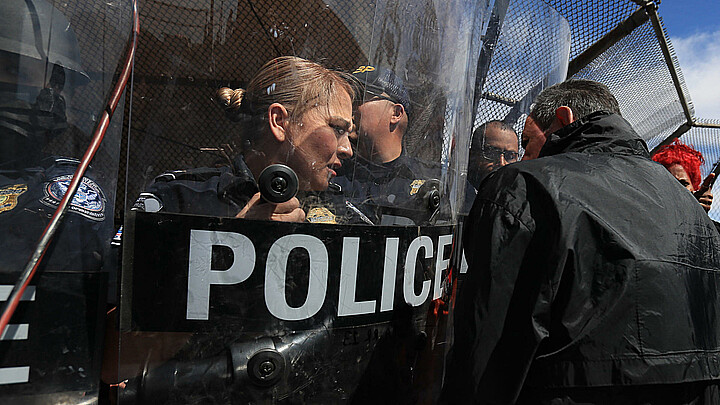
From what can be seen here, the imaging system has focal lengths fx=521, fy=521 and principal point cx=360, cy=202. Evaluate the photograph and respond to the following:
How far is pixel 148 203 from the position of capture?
127 centimetres

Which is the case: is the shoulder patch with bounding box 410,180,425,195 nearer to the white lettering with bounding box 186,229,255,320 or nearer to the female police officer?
the female police officer

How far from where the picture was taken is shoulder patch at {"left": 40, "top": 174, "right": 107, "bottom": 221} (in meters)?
1.23

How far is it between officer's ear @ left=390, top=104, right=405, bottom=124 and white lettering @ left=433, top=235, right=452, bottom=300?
0.41 m

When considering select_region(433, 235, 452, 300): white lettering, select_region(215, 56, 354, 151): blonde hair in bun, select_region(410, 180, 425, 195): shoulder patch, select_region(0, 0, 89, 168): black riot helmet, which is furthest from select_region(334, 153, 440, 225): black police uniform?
select_region(0, 0, 89, 168): black riot helmet

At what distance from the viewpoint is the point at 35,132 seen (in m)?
1.21

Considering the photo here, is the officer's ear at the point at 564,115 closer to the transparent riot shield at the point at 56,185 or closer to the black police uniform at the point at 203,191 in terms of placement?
the black police uniform at the point at 203,191

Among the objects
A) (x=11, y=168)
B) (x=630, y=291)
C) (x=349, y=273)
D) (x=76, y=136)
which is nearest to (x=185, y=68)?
(x=76, y=136)

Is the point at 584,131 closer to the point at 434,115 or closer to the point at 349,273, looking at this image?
the point at 434,115

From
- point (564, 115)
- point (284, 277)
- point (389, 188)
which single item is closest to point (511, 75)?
point (564, 115)

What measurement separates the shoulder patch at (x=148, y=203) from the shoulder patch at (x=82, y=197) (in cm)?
11

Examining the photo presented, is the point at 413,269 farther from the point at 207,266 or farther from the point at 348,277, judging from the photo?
the point at 207,266

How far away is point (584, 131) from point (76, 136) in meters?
1.56

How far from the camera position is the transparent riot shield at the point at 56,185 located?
117 cm

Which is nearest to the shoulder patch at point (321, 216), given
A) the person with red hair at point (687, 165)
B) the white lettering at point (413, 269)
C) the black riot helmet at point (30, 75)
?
the white lettering at point (413, 269)
